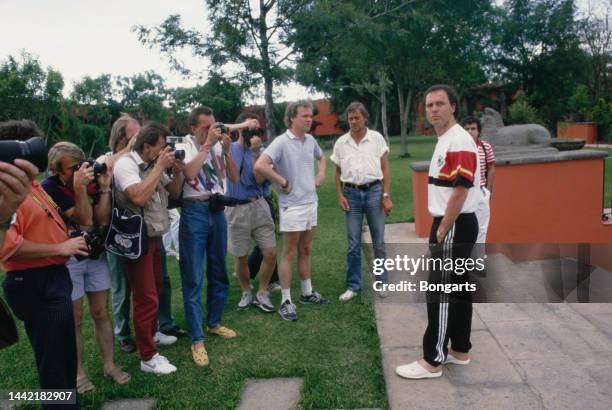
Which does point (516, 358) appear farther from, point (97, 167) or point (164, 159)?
point (97, 167)

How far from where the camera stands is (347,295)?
4973 millimetres

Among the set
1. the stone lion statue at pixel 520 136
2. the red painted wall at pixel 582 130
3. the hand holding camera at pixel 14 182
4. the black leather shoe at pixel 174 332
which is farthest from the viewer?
the red painted wall at pixel 582 130

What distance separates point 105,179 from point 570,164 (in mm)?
5755

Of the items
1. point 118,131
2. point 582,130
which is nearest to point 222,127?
point 118,131

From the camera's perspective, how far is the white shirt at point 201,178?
12.5ft

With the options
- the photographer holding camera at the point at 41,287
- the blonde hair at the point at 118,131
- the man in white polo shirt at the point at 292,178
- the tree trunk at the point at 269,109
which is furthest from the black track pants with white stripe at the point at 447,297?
the tree trunk at the point at 269,109

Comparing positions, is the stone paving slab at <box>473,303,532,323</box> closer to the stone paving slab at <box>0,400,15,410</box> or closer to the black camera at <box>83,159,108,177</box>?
the black camera at <box>83,159,108,177</box>

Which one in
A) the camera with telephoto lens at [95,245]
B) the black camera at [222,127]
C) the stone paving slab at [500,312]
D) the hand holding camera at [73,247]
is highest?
the black camera at [222,127]

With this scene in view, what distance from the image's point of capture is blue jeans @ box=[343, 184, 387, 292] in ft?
16.3

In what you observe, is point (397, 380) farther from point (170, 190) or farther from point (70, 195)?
point (70, 195)

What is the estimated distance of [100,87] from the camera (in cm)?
4019

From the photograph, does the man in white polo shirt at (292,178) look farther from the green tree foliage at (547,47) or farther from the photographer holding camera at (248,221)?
the green tree foliage at (547,47)

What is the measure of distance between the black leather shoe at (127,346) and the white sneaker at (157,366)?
0.46m

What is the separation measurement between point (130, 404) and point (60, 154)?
159 cm
